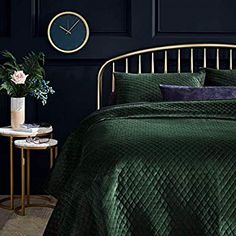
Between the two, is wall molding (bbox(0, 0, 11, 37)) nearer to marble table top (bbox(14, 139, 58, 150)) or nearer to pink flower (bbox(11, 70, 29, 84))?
pink flower (bbox(11, 70, 29, 84))

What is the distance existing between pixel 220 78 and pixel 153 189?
186cm

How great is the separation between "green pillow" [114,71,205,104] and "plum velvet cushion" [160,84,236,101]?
0.37 ft

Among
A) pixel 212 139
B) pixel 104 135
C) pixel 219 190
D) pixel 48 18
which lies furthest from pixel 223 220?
pixel 48 18

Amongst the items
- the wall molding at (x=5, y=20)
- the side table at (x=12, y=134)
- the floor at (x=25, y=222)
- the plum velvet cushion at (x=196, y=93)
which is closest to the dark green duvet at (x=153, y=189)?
the floor at (x=25, y=222)

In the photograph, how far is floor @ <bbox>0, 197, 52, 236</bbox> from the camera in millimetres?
3398

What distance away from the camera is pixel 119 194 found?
2174mm

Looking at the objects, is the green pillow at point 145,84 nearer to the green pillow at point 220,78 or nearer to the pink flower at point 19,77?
the green pillow at point 220,78

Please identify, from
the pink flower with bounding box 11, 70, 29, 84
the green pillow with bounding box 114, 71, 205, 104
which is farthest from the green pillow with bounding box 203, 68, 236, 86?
the pink flower with bounding box 11, 70, 29, 84

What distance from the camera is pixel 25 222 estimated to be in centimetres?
361

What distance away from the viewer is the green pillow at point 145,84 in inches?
148

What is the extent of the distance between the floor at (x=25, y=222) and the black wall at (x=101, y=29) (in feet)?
2.61

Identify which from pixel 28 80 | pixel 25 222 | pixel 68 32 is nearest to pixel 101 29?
pixel 68 32

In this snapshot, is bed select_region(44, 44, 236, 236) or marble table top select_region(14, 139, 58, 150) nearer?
bed select_region(44, 44, 236, 236)

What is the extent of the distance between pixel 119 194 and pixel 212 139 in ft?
1.47
